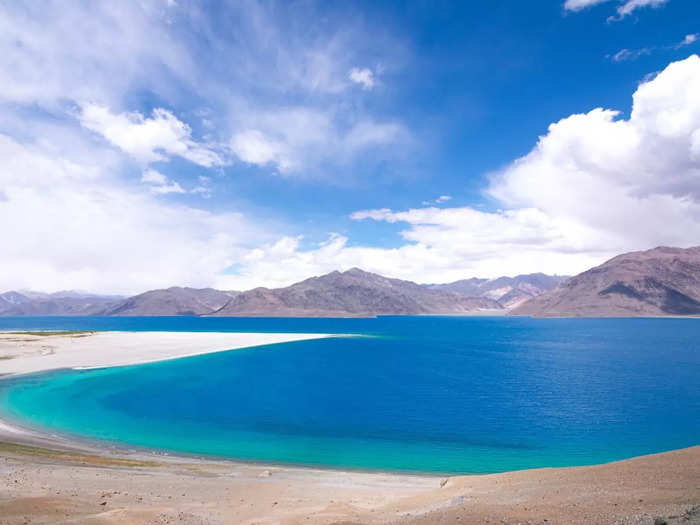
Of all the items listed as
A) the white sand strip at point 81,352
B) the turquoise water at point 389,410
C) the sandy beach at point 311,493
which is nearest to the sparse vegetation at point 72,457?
the sandy beach at point 311,493

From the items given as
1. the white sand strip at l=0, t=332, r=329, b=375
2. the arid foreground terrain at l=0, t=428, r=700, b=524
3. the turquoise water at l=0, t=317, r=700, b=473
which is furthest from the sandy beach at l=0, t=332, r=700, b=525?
the white sand strip at l=0, t=332, r=329, b=375

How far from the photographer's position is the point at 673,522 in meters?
9.95

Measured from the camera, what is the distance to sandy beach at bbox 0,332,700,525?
13.5 m

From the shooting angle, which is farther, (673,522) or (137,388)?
(137,388)

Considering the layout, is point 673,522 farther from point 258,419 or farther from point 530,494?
point 258,419

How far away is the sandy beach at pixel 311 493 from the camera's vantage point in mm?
13508

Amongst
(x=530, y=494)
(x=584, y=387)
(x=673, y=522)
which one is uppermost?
(x=673, y=522)

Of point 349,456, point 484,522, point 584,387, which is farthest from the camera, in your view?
point 584,387

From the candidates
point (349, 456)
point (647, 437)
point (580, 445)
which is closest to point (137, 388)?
point (349, 456)

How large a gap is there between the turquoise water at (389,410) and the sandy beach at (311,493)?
6147mm

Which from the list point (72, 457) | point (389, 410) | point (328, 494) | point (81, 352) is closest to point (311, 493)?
point (328, 494)

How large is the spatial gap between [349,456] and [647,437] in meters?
25.3

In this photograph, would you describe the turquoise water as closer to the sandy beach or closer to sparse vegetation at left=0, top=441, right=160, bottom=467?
sparse vegetation at left=0, top=441, right=160, bottom=467

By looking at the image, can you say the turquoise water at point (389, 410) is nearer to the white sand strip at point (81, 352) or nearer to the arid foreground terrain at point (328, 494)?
the arid foreground terrain at point (328, 494)
